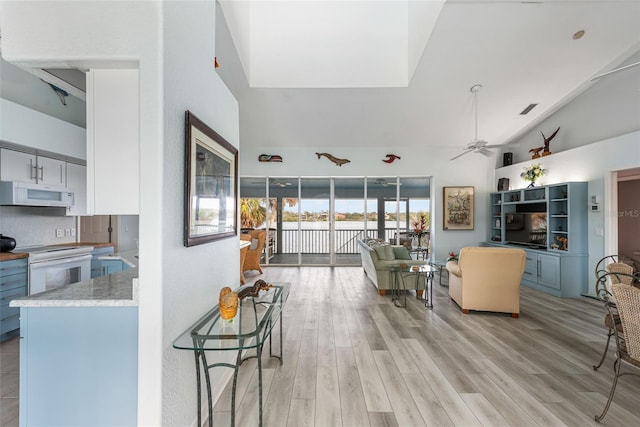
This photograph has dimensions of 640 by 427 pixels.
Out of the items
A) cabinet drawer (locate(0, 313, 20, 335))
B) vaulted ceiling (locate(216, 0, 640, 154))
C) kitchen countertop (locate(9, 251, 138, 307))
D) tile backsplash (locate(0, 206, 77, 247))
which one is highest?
vaulted ceiling (locate(216, 0, 640, 154))

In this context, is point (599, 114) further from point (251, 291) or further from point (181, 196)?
point (181, 196)

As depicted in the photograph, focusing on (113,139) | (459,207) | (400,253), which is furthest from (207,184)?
(459,207)

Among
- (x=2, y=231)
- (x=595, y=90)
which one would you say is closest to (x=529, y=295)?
(x=595, y=90)

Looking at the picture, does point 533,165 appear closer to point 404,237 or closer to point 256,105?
point 404,237

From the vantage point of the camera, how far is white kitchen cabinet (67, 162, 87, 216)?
380cm

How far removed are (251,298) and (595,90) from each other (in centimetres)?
681

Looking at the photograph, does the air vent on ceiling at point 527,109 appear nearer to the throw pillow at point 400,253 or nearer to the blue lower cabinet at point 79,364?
the throw pillow at point 400,253

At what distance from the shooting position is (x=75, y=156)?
12.1ft

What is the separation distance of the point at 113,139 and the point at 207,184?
23.1 inches

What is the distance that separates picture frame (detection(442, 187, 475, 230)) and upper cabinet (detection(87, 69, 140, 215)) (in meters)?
6.99

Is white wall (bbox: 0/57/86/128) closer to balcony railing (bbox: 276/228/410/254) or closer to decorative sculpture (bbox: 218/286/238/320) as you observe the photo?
decorative sculpture (bbox: 218/286/238/320)

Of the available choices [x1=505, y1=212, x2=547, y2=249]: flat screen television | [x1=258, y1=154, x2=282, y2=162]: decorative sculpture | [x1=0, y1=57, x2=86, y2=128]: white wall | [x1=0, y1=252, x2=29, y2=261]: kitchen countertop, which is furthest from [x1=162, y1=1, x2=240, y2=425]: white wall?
[x1=505, y1=212, x2=547, y2=249]: flat screen television

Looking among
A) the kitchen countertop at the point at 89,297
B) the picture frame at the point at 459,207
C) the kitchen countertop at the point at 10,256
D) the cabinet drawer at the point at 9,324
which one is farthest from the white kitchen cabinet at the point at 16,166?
the picture frame at the point at 459,207

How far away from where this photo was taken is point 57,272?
11.2 ft
